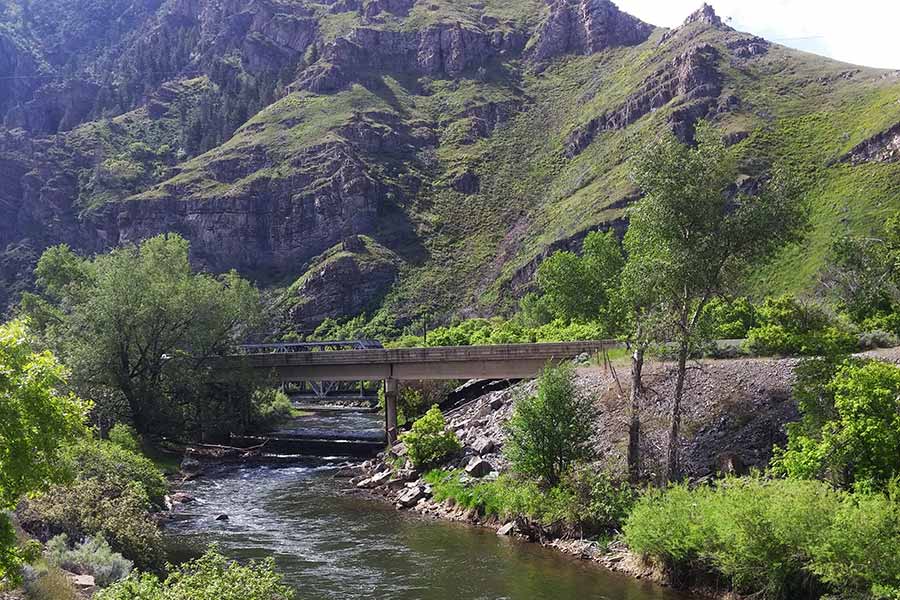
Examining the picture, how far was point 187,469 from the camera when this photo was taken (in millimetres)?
49219

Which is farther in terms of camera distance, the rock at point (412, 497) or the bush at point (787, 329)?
the rock at point (412, 497)

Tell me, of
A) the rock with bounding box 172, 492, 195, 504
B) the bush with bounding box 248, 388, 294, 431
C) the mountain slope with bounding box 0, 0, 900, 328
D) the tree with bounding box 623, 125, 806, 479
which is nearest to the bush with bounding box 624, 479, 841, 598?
the tree with bounding box 623, 125, 806, 479

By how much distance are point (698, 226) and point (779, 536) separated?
1328 cm

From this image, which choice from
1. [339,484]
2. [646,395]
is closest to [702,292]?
[646,395]

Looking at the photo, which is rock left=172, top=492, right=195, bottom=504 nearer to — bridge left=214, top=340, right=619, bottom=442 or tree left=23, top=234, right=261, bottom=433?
tree left=23, top=234, right=261, bottom=433

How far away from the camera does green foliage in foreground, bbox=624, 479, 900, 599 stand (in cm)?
1812

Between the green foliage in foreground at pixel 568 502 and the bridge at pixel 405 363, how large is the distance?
16339 mm

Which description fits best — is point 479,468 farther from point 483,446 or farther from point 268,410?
point 268,410

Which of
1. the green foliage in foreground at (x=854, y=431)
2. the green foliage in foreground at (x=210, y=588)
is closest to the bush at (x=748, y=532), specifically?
the green foliage in foreground at (x=854, y=431)

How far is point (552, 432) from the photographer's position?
102 feet

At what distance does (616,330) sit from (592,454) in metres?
11.8

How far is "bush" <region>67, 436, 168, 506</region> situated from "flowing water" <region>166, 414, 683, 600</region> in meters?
2.09

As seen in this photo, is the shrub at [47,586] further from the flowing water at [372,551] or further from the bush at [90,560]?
the flowing water at [372,551]

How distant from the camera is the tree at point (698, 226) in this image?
1135 inches
